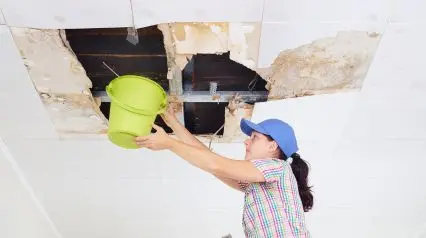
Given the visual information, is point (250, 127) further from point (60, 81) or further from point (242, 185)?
point (60, 81)

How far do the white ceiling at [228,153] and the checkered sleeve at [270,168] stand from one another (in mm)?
445

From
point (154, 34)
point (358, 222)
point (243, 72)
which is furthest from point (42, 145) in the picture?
point (358, 222)

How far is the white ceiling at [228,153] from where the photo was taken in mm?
1611

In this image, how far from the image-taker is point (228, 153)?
89.4 inches

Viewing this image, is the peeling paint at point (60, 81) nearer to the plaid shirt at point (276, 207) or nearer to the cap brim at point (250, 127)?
the cap brim at point (250, 127)

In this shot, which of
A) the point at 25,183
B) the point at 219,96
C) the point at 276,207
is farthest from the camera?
Answer: the point at 25,183

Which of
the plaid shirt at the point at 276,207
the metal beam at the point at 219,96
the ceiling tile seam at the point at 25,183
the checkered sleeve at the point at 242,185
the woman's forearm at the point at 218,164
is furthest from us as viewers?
the ceiling tile seam at the point at 25,183

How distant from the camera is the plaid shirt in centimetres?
162

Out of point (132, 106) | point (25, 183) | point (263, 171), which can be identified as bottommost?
point (25, 183)

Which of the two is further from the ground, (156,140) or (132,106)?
(132,106)

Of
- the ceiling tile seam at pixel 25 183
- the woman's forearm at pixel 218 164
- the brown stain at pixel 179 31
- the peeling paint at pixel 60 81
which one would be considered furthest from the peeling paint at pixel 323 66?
the ceiling tile seam at pixel 25 183

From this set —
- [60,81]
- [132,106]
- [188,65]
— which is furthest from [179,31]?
[60,81]

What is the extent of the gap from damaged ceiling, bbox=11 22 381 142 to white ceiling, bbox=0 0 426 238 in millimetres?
50

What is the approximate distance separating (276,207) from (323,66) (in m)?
0.65
